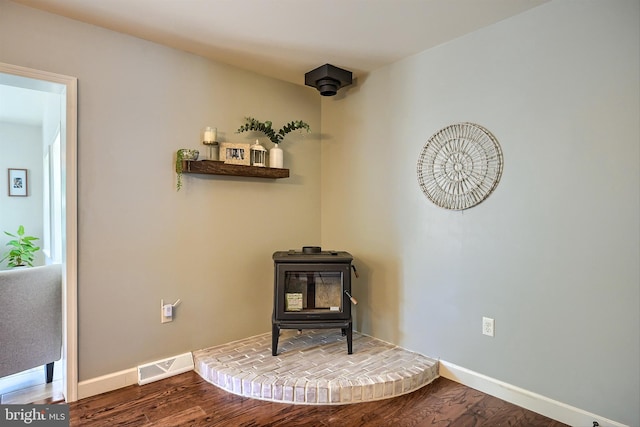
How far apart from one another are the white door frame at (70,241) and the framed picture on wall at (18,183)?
366 cm

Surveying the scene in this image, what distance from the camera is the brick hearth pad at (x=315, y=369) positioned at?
86.1 inches

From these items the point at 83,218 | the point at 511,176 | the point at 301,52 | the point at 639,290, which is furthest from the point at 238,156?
the point at 639,290

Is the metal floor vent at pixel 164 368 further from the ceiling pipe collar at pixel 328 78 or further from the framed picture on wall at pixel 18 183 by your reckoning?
the framed picture on wall at pixel 18 183

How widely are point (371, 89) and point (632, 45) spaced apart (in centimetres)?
170

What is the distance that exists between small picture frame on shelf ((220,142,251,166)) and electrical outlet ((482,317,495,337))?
2036 millimetres

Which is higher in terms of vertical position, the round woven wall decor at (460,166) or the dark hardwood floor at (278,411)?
the round woven wall decor at (460,166)

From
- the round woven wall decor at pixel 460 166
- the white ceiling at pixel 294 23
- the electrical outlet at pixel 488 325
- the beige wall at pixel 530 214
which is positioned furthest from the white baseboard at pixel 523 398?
the white ceiling at pixel 294 23

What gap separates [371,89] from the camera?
304 centimetres

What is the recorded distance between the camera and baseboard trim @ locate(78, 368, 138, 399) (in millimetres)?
2227

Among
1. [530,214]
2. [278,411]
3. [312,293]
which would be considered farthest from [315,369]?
[530,214]

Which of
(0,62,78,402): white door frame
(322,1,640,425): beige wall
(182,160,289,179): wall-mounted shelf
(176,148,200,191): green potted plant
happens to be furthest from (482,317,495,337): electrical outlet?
(0,62,78,402): white door frame

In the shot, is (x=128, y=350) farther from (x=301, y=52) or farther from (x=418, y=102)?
(x=418, y=102)

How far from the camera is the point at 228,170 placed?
9.00ft

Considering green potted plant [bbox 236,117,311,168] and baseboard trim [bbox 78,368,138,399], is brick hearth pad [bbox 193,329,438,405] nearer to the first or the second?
baseboard trim [bbox 78,368,138,399]
